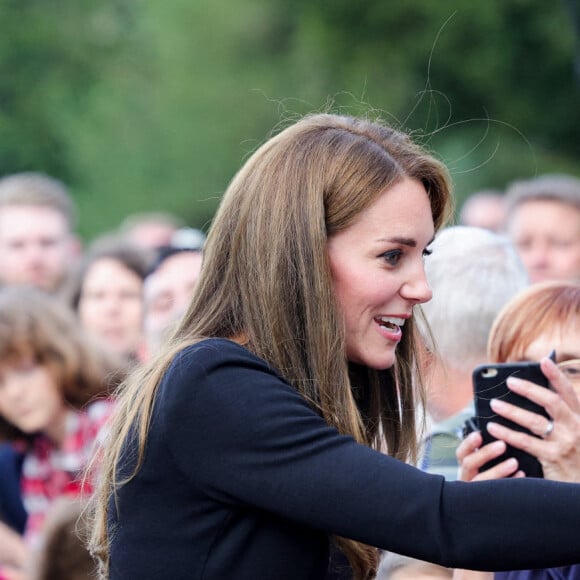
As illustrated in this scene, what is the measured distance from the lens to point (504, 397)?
2.76 m

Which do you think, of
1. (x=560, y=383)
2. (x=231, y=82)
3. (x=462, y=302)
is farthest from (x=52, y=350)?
(x=231, y=82)

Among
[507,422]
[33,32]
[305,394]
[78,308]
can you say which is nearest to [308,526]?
[305,394]

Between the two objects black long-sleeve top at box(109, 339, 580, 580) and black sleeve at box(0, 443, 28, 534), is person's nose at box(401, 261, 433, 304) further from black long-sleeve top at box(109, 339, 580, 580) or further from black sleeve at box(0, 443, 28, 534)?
black sleeve at box(0, 443, 28, 534)

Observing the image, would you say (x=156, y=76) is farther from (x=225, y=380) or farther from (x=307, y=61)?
(x=225, y=380)

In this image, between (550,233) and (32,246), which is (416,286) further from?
(32,246)

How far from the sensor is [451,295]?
12.8 feet

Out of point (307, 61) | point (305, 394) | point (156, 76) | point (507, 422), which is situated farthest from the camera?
point (156, 76)

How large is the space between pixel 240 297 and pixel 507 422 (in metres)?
0.73

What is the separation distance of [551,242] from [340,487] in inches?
193

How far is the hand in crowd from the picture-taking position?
2715 mm

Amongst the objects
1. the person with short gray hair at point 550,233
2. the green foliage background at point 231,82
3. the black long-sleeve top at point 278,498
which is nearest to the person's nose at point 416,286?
the black long-sleeve top at point 278,498

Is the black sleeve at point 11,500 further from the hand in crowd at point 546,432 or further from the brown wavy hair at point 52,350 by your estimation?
the hand in crowd at point 546,432

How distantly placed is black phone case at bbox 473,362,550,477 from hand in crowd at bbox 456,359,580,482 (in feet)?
0.05

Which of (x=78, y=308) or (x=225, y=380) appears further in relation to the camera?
(x=78, y=308)
